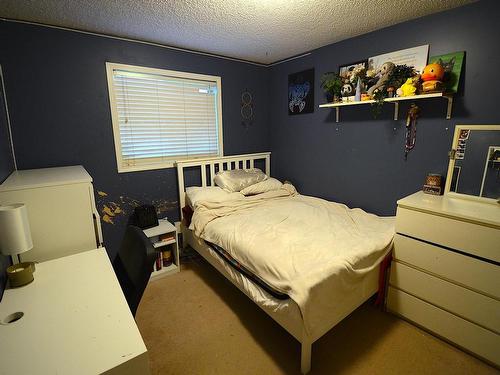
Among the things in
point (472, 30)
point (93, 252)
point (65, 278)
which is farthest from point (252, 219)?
point (472, 30)

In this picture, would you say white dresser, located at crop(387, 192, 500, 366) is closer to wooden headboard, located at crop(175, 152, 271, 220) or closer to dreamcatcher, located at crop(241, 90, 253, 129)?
wooden headboard, located at crop(175, 152, 271, 220)

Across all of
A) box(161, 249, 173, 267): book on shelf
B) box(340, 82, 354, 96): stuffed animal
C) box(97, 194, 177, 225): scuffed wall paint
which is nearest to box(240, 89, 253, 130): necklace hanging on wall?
box(340, 82, 354, 96): stuffed animal

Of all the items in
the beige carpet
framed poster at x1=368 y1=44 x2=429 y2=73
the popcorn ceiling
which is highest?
the popcorn ceiling

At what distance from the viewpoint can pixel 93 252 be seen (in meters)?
1.56

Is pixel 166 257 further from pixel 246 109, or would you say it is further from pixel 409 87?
pixel 409 87

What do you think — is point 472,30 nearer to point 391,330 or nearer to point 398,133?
point 398,133

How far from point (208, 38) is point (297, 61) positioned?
1182mm

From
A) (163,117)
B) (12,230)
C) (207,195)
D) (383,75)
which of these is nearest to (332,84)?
(383,75)

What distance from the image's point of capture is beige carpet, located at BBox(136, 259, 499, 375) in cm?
158

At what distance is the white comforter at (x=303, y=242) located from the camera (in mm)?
1461

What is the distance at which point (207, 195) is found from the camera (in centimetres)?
271

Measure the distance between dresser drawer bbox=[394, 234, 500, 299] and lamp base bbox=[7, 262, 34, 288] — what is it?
7.44 ft

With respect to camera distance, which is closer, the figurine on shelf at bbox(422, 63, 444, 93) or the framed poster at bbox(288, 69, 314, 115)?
the figurine on shelf at bbox(422, 63, 444, 93)

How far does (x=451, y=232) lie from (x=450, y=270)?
0.84 ft
